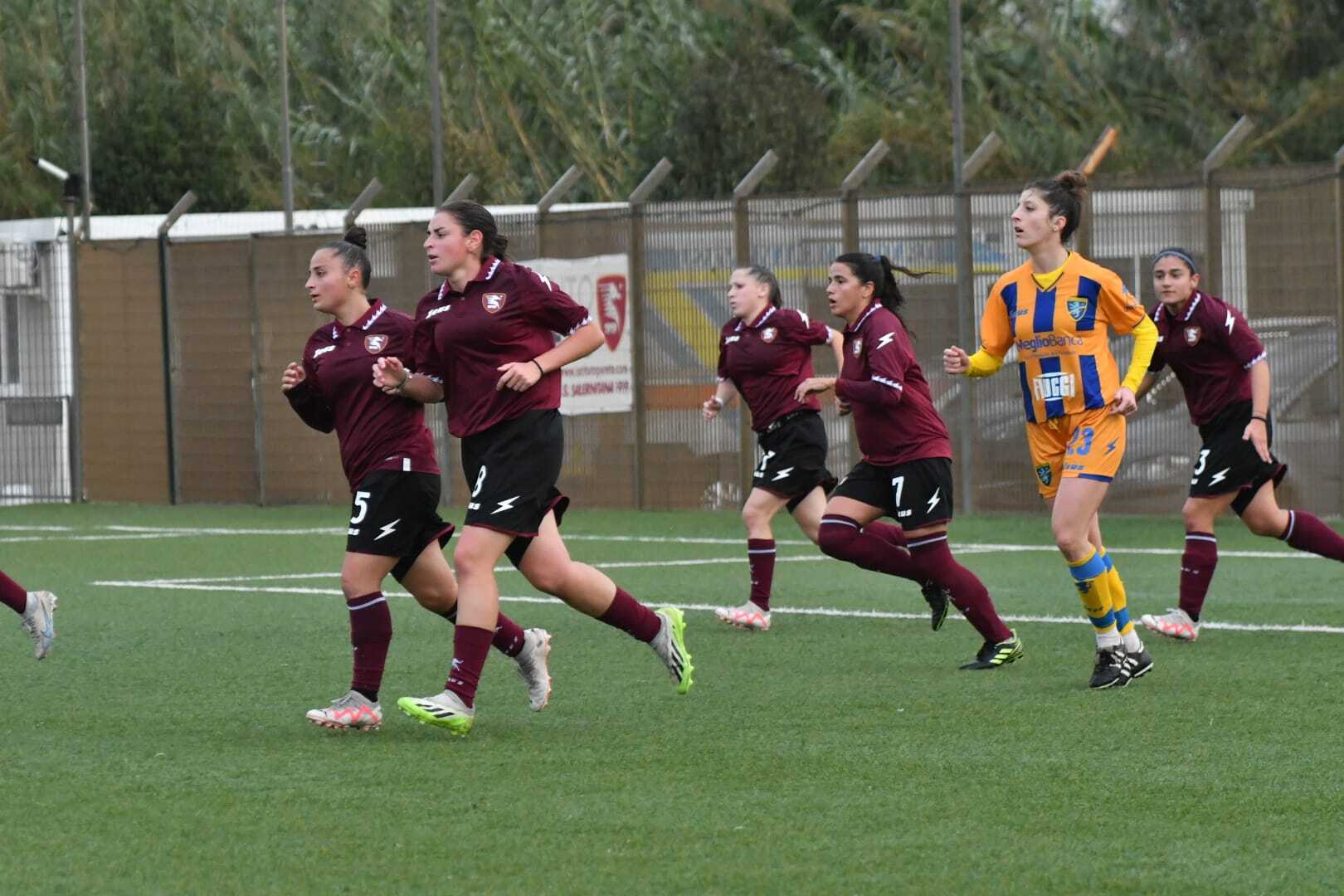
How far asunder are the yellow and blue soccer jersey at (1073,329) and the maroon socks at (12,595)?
15.0ft

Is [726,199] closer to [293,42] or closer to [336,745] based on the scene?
[336,745]

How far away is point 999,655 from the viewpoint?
9883 mm

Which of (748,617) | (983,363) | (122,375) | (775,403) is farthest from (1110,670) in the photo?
(122,375)

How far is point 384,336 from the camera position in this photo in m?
8.49

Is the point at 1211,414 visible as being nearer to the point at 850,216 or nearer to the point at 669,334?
the point at 850,216

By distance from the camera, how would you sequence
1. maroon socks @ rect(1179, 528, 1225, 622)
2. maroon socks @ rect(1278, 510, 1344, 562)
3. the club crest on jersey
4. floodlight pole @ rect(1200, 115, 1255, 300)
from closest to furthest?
maroon socks @ rect(1179, 528, 1225, 622)
maroon socks @ rect(1278, 510, 1344, 562)
floodlight pole @ rect(1200, 115, 1255, 300)
the club crest on jersey

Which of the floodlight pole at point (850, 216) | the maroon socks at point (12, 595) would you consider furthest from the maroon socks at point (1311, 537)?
the floodlight pole at point (850, 216)

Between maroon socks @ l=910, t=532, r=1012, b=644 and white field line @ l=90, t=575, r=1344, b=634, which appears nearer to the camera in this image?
maroon socks @ l=910, t=532, r=1012, b=644

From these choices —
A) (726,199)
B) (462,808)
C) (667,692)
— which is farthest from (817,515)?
(726,199)

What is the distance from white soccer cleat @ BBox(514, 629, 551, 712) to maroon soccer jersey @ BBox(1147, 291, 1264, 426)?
11.9 ft

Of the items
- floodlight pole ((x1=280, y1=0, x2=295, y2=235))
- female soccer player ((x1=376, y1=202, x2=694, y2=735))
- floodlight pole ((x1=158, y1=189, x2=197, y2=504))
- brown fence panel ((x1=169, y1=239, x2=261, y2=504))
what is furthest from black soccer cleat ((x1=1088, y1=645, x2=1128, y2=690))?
floodlight pole ((x1=280, y1=0, x2=295, y2=235))

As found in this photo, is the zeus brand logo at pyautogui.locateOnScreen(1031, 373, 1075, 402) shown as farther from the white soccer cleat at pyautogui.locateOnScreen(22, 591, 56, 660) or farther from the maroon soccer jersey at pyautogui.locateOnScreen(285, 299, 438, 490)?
the white soccer cleat at pyautogui.locateOnScreen(22, 591, 56, 660)

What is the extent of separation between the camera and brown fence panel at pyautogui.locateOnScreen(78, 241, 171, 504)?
24.7 metres

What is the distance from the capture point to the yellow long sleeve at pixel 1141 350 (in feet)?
30.0
